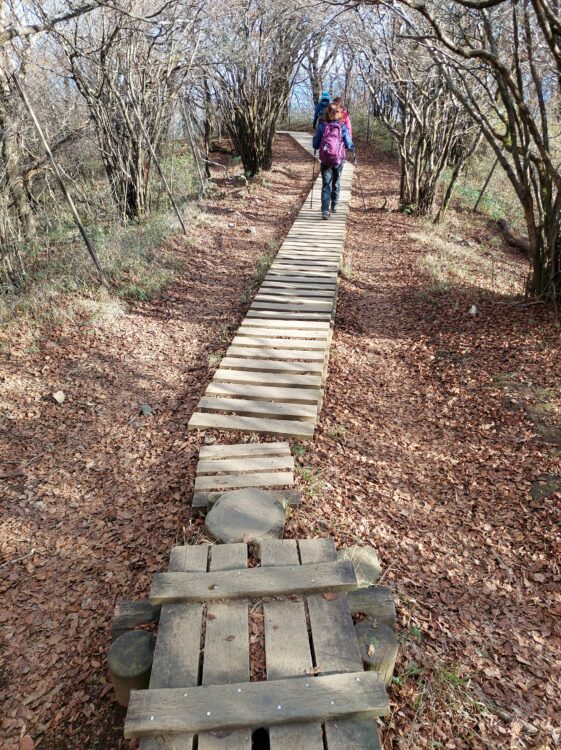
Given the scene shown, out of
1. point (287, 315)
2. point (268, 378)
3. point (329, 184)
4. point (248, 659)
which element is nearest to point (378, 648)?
point (248, 659)

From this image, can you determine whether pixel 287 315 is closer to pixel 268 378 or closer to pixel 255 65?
pixel 268 378

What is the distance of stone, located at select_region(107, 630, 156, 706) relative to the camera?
203cm

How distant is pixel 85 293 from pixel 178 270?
174 centimetres

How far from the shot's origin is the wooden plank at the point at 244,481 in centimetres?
321

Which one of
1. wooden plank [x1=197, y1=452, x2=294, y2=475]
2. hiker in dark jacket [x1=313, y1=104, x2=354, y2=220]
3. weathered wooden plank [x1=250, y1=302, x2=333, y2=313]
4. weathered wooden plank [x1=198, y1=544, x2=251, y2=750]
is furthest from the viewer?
hiker in dark jacket [x1=313, y1=104, x2=354, y2=220]

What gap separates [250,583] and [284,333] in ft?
11.0

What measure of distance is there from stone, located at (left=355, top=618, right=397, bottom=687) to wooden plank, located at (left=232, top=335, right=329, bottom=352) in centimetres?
314

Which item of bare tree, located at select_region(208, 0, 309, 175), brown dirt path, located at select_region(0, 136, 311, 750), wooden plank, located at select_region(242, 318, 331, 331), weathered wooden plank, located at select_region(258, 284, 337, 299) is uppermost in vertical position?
bare tree, located at select_region(208, 0, 309, 175)

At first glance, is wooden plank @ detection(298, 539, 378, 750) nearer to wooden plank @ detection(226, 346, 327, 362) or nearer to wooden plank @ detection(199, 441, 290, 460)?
wooden plank @ detection(199, 441, 290, 460)

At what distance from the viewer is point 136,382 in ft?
16.0

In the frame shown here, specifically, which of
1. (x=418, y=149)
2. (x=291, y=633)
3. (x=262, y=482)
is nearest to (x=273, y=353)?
(x=262, y=482)

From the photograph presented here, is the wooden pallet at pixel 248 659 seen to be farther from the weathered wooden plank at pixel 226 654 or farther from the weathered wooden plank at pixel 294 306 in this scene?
the weathered wooden plank at pixel 294 306

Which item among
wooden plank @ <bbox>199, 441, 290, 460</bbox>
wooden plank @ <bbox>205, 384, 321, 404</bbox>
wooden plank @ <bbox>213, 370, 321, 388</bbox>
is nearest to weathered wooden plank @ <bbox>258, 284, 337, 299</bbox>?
wooden plank @ <bbox>213, 370, 321, 388</bbox>

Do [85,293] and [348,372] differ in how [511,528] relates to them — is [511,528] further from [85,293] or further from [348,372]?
[85,293]
